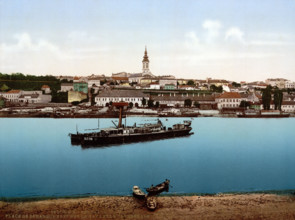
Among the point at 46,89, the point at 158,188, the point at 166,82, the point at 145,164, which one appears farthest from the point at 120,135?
the point at 166,82

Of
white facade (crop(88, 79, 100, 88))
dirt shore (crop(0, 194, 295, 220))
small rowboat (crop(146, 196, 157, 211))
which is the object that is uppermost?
A: white facade (crop(88, 79, 100, 88))

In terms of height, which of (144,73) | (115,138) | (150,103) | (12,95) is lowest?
(115,138)

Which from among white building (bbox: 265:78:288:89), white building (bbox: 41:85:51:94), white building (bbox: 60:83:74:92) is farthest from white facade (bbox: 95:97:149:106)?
white building (bbox: 265:78:288:89)

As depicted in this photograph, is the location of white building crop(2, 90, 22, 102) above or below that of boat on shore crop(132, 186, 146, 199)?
above

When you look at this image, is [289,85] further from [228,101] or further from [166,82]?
[166,82]

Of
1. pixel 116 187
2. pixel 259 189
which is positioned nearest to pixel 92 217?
pixel 116 187

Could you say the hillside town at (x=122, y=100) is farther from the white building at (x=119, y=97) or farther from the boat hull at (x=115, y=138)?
the boat hull at (x=115, y=138)

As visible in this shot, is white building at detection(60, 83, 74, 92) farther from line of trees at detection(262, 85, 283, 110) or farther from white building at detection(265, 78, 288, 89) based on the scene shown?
white building at detection(265, 78, 288, 89)
